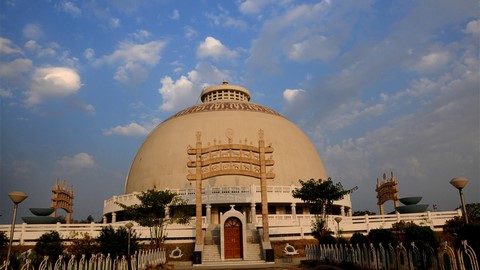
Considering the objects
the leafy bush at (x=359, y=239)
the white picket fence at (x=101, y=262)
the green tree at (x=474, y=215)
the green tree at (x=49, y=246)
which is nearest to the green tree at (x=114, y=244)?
the white picket fence at (x=101, y=262)

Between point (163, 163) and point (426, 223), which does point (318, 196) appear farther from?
point (163, 163)

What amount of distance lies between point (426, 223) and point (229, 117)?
2260 cm

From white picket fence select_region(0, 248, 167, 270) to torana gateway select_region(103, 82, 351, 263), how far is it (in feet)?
12.3

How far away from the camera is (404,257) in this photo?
11016 mm

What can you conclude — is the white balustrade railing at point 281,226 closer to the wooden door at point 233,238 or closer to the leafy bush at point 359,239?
the wooden door at point 233,238

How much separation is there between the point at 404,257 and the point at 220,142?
27064 mm

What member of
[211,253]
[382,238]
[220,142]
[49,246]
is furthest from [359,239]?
[220,142]

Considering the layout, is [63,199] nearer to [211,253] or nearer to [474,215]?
[211,253]

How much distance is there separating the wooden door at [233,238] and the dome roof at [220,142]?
10.8 metres

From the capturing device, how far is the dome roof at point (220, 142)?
3797cm

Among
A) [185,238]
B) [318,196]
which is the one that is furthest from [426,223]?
[185,238]

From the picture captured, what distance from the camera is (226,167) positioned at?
81.5ft

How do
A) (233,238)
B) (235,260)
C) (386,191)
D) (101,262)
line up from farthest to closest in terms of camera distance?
(386,191) < (233,238) < (235,260) < (101,262)

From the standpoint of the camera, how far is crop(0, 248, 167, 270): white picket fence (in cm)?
1160
